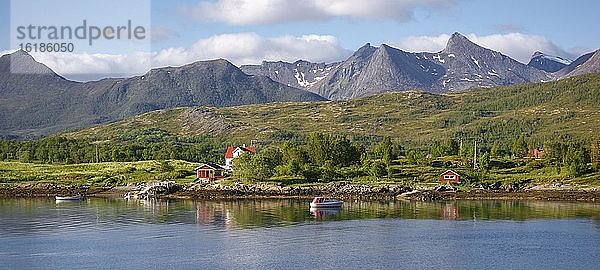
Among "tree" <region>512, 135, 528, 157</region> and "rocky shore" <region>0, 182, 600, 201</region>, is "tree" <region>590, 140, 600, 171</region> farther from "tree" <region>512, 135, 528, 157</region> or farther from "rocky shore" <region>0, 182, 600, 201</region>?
"tree" <region>512, 135, 528, 157</region>

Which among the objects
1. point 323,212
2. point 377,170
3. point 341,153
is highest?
point 341,153

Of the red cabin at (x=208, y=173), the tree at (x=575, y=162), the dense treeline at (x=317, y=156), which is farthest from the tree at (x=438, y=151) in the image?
the red cabin at (x=208, y=173)

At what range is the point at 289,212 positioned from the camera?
→ 85312mm

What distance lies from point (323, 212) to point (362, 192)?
62.9 feet

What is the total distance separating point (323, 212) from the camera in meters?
86.1

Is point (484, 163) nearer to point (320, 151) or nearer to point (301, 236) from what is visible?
point (320, 151)

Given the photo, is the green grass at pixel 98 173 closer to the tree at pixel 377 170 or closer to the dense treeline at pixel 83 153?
the dense treeline at pixel 83 153

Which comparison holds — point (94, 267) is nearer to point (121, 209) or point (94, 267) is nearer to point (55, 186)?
point (121, 209)

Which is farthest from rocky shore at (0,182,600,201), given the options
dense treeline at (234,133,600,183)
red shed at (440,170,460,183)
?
red shed at (440,170,460,183)

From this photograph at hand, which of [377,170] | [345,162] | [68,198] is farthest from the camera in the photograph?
[345,162]

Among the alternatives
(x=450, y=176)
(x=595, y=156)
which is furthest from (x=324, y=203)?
(x=595, y=156)

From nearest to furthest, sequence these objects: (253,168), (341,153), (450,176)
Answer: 1. (253,168)
2. (450,176)
3. (341,153)

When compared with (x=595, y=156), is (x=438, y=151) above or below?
A: above

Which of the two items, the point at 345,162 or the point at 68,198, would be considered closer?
the point at 68,198
